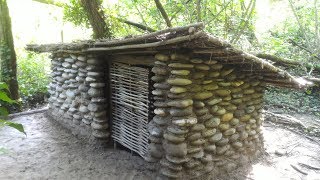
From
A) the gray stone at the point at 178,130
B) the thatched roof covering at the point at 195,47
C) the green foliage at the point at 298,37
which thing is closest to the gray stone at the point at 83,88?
the thatched roof covering at the point at 195,47

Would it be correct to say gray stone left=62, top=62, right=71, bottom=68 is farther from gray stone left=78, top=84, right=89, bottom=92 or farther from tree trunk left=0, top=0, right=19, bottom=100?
tree trunk left=0, top=0, right=19, bottom=100

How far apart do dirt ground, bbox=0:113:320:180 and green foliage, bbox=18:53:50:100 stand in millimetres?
3233

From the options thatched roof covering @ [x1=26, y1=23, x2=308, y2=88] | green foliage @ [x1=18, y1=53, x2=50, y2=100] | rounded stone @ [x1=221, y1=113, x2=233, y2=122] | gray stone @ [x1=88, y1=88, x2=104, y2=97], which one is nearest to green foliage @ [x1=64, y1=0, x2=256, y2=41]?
thatched roof covering @ [x1=26, y1=23, x2=308, y2=88]

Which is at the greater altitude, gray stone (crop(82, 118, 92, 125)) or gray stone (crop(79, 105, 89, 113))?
gray stone (crop(79, 105, 89, 113))

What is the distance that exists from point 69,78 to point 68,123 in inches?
39.0

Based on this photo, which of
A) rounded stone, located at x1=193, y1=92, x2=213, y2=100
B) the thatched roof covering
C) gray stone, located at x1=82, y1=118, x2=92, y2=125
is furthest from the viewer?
gray stone, located at x1=82, y1=118, x2=92, y2=125

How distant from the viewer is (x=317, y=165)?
5145 mm

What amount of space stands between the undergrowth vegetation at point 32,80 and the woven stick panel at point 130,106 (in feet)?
15.5

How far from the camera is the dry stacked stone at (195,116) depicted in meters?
3.63

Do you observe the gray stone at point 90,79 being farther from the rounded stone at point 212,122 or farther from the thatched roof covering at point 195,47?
the rounded stone at point 212,122

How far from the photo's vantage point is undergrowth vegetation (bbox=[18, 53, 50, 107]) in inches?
357

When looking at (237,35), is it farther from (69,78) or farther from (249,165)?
(69,78)

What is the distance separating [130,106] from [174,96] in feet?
4.14

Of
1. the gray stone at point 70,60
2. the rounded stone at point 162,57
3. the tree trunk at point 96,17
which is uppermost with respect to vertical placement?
the tree trunk at point 96,17
